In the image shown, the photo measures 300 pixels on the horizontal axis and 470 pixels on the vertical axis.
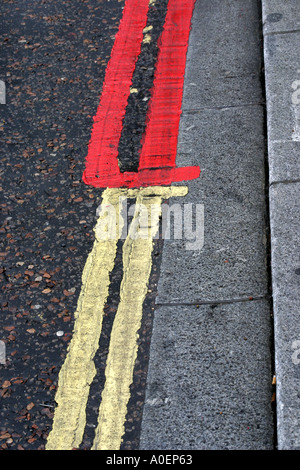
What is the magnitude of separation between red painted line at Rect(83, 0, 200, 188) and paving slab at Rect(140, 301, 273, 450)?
92 cm

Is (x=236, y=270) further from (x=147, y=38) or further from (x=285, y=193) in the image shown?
(x=147, y=38)

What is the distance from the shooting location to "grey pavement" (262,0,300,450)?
209 cm

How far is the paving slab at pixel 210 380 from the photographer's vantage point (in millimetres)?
2104

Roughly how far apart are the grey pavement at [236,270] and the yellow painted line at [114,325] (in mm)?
98

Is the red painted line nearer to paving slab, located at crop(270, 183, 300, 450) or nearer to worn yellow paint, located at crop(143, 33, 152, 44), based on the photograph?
worn yellow paint, located at crop(143, 33, 152, 44)

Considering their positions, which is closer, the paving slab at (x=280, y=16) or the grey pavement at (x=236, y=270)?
the grey pavement at (x=236, y=270)

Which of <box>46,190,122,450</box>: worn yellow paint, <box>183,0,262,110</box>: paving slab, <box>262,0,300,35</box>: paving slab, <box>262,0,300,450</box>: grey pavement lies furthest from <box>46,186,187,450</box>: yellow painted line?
<box>262,0,300,35</box>: paving slab

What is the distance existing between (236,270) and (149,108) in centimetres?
140

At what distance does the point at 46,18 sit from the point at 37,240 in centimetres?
228

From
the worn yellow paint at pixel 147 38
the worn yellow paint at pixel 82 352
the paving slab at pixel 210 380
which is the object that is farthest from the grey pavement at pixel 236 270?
the worn yellow paint at pixel 147 38

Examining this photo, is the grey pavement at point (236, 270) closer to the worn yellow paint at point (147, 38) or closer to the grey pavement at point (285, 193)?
the grey pavement at point (285, 193)

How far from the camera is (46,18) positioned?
446cm

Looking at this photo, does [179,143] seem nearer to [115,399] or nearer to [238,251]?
[238,251]

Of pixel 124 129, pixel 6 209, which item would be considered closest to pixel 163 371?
pixel 6 209
